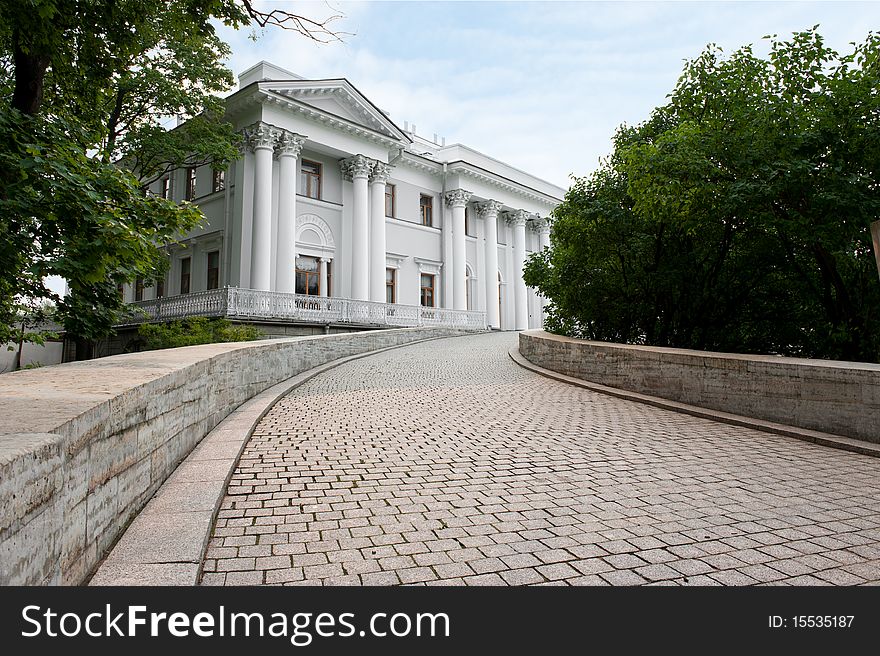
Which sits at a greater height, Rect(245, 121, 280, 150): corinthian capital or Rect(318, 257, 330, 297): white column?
Rect(245, 121, 280, 150): corinthian capital

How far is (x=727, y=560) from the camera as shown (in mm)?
2914

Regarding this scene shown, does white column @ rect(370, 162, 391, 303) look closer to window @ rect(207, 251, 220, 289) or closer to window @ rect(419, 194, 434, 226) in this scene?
window @ rect(419, 194, 434, 226)

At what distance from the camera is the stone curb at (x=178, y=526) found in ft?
8.09

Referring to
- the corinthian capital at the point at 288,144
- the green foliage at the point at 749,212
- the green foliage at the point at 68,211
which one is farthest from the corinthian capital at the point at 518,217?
the green foliage at the point at 68,211

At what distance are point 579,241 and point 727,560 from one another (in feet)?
32.4

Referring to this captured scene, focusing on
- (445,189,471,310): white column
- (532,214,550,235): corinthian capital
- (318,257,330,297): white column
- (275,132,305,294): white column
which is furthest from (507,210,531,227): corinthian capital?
(275,132,305,294): white column

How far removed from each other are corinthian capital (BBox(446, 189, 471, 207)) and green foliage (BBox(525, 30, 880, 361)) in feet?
70.3

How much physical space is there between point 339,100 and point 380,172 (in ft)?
13.0

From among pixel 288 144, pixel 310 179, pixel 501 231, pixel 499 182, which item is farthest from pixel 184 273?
pixel 501 231

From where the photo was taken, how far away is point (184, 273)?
28.8 meters

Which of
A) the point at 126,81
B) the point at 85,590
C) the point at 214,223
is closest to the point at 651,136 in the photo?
the point at 85,590

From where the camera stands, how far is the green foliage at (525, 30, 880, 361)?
7.01 metres

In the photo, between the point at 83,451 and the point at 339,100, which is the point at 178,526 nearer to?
the point at 83,451

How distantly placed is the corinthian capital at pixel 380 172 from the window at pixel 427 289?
6665 mm
